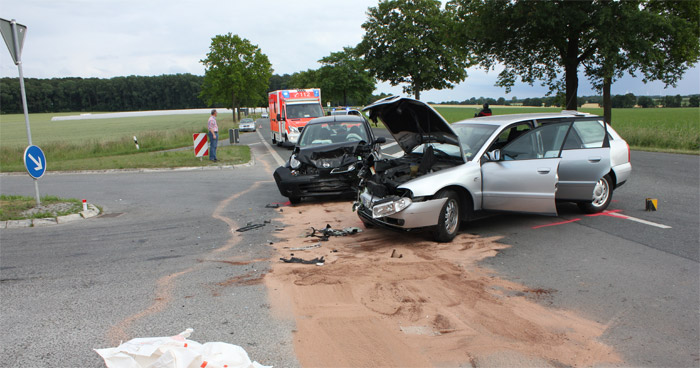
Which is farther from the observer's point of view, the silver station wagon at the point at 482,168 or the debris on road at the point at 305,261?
the silver station wagon at the point at 482,168

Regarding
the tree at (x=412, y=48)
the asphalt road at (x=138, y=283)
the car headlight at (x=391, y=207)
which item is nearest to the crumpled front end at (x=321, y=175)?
the asphalt road at (x=138, y=283)

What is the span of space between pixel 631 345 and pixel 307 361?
247 centimetres

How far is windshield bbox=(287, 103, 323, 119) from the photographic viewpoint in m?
24.7

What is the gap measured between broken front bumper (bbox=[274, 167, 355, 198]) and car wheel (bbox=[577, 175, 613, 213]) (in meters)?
4.22

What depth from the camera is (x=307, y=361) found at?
3.42m

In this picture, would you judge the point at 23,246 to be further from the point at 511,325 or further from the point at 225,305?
the point at 511,325

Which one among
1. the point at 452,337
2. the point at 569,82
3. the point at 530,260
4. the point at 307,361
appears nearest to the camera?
the point at 307,361

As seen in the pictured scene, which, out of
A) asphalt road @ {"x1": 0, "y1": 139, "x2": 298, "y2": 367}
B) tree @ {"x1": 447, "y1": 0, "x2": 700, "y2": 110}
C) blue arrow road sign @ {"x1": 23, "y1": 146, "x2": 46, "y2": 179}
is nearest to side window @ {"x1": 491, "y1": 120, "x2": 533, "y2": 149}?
asphalt road @ {"x1": 0, "y1": 139, "x2": 298, "y2": 367}

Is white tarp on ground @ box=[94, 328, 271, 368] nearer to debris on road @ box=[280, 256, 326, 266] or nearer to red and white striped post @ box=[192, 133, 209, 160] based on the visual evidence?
debris on road @ box=[280, 256, 326, 266]

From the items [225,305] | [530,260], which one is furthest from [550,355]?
[225,305]

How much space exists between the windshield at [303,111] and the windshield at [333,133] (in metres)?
13.9

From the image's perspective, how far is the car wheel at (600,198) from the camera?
7.96 m

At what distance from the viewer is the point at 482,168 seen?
6.83 meters

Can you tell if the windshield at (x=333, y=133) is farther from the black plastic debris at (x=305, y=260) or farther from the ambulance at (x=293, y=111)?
the ambulance at (x=293, y=111)
